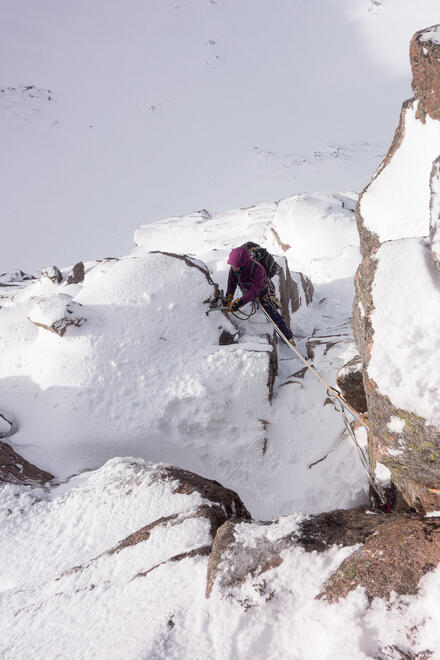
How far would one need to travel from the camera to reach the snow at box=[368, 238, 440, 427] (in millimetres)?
2002

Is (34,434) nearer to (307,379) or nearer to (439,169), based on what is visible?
(307,379)

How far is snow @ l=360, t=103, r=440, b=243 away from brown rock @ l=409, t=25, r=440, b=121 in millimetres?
119

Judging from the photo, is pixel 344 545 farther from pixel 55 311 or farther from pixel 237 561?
pixel 55 311

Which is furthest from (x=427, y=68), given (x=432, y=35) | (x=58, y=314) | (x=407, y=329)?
(x=58, y=314)

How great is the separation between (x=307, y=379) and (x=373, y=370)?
3.10m

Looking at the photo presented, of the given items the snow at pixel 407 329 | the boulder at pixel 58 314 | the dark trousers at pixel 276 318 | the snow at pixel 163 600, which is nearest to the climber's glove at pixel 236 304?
the dark trousers at pixel 276 318

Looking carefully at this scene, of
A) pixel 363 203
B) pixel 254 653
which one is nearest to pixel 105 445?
pixel 254 653

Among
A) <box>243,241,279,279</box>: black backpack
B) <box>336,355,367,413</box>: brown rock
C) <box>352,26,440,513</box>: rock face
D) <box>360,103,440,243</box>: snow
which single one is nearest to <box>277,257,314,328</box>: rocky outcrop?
<box>243,241,279,279</box>: black backpack

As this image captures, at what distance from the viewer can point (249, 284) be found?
6141mm

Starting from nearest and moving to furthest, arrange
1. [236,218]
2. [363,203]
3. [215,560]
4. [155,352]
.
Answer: [215,560] → [363,203] → [155,352] → [236,218]

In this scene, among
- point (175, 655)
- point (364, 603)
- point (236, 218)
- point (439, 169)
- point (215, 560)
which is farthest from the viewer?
point (236, 218)

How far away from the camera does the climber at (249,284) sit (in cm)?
578

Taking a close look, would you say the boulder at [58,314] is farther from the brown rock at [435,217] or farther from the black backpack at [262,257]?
the brown rock at [435,217]

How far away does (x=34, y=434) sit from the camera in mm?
4645
